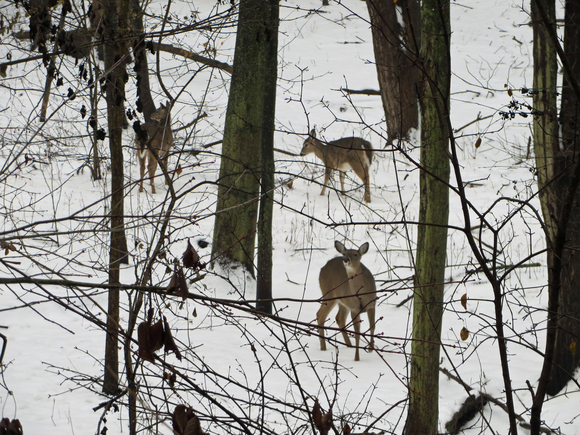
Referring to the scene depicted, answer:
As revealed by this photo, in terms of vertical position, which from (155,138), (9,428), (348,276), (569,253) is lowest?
(9,428)

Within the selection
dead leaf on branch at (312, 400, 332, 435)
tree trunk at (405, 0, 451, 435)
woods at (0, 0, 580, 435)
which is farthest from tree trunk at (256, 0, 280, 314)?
dead leaf on branch at (312, 400, 332, 435)

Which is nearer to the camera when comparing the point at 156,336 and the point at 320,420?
the point at 156,336

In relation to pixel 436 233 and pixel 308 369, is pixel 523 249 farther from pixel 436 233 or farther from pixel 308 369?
pixel 436 233

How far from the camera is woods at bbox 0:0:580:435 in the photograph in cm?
267

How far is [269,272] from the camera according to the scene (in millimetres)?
7992

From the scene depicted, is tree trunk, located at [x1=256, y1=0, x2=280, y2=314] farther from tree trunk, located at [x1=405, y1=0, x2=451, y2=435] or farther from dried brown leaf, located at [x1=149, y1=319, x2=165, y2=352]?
dried brown leaf, located at [x1=149, y1=319, x2=165, y2=352]

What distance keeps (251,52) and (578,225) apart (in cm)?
457

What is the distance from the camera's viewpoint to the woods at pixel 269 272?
2.67 m

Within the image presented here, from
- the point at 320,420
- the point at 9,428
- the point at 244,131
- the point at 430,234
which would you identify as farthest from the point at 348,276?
the point at 9,428

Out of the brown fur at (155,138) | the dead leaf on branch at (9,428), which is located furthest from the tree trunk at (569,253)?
the dead leaf on branch at (9,428)

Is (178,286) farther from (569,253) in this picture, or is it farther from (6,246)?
(569,253)

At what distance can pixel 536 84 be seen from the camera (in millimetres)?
5691

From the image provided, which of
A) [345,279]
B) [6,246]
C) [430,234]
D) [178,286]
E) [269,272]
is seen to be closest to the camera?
[178,286]

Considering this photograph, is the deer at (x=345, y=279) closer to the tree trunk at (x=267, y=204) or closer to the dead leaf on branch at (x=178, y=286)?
the tree trunk at (x=267, y=204)
